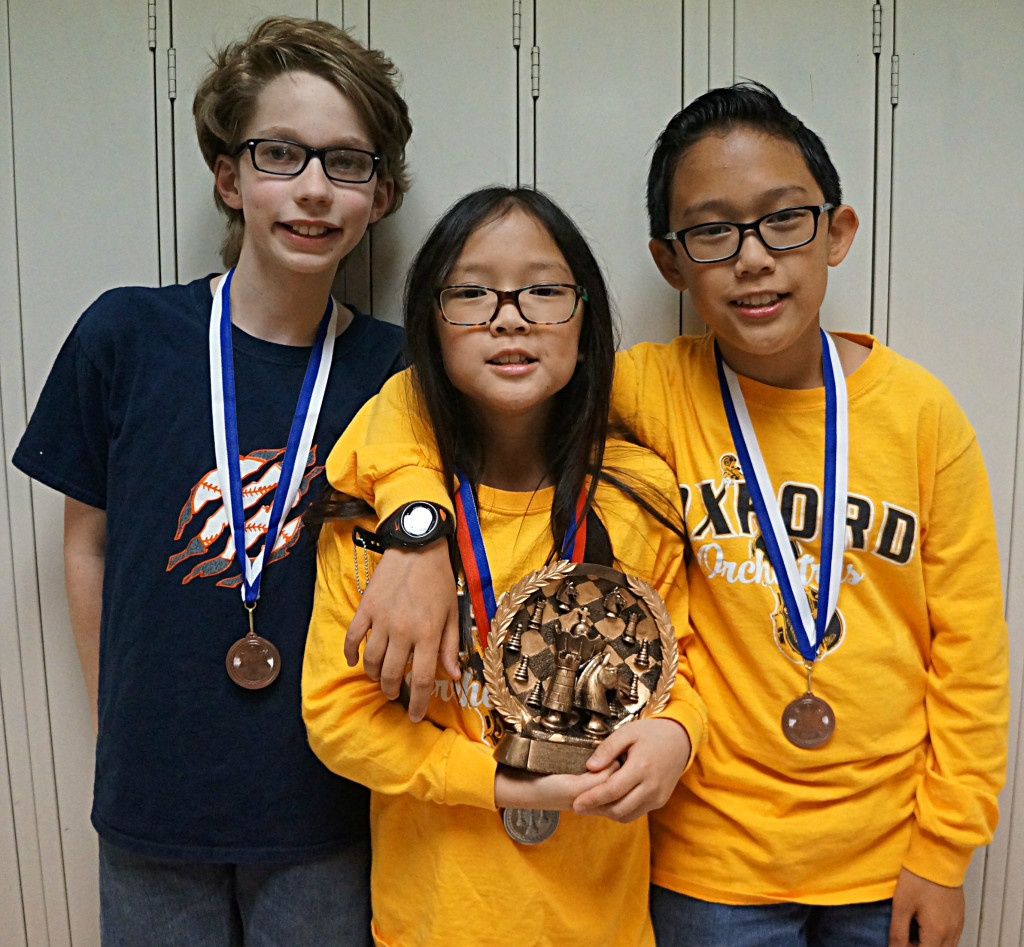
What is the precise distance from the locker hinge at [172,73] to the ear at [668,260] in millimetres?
1219

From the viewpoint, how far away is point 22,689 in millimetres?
2113

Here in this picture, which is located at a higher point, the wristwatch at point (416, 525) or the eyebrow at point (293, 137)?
the eyebrow at point (293, 137)

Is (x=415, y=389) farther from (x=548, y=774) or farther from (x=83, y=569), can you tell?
(x=83, y=569)

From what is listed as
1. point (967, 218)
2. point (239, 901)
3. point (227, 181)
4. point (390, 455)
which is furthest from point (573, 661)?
point (967, 218)

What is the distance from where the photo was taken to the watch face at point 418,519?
1330mm

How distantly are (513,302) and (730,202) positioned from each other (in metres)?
0.46

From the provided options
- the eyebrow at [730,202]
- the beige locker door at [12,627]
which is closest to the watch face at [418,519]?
the eyebrow at [730,202]

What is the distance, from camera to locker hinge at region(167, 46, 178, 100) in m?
1.97

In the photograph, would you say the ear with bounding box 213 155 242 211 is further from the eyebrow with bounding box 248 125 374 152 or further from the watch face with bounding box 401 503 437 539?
the watch face with bounding box 401 503 437 539

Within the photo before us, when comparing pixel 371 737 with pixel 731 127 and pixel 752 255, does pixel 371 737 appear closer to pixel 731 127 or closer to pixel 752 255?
pixel 752 255

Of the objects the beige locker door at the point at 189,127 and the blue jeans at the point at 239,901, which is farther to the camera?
the beige locker door at the point at 189,127

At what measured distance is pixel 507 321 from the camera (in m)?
1.38

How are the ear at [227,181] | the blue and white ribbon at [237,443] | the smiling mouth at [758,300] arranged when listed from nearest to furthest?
the smiling mouth at [758,300] < the blue and white ribbon at [237,443] < the ear at [227,181]

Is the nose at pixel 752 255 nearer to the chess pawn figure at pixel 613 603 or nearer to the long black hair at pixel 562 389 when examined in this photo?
the long black hair at pixel 562 389
